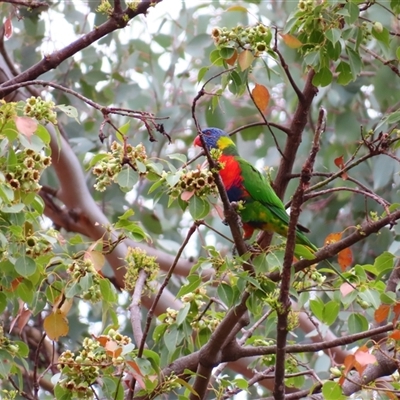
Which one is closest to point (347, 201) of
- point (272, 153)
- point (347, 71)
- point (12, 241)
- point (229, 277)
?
point (272, 153)

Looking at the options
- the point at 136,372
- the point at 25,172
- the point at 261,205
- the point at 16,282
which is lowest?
the point at 136,372

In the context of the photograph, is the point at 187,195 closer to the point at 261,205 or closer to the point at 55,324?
the point at 55,324

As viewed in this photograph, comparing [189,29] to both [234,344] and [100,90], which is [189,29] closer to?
[100,90]

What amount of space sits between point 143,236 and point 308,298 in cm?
52

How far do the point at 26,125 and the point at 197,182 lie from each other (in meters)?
0.47

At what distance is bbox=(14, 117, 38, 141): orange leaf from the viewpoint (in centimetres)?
154

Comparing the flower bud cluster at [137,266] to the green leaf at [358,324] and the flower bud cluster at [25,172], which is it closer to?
the flower bud cluster at [25,172]

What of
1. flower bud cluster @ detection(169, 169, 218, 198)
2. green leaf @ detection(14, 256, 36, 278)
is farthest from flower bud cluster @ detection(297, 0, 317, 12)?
green leaf @ detection(14, 256, 36, 278)

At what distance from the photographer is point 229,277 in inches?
76.1

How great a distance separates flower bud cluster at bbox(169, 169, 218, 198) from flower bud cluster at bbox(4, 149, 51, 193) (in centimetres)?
35

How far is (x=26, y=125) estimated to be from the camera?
1.56m

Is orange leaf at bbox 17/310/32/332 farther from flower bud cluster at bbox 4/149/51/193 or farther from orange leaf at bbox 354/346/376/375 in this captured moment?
orange leaf at bbox 354/346/376/375

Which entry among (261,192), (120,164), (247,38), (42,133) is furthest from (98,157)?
(261,192)

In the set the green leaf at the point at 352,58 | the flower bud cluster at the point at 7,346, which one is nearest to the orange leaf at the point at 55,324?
the flower bud cluster at the point at 7,346
